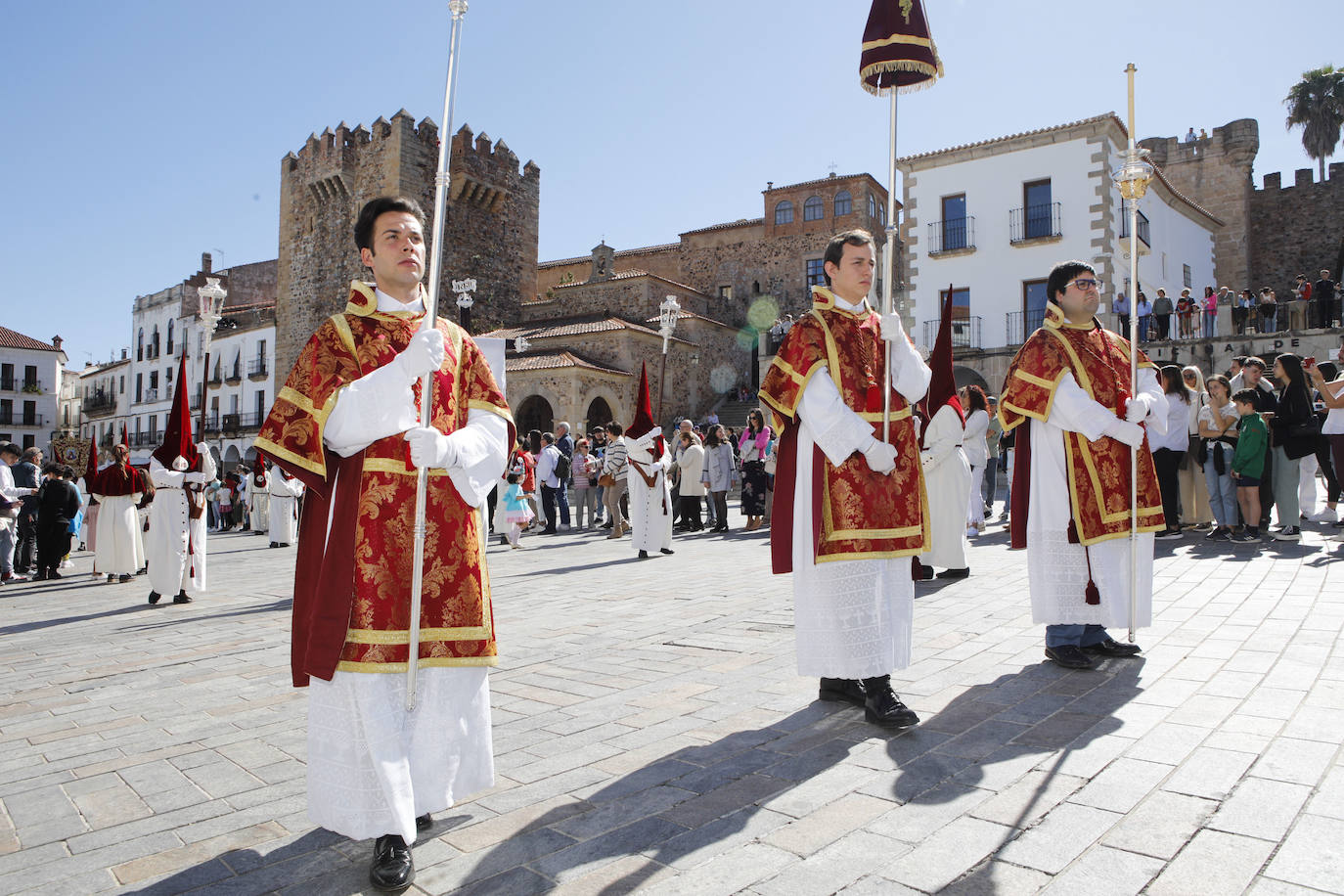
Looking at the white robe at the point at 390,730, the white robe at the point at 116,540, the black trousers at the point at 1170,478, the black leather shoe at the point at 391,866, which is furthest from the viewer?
the white robe at the point at 116,540

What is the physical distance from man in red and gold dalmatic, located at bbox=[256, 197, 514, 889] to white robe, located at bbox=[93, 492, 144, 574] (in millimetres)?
9603

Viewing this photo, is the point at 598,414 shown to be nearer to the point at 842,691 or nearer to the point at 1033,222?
the point at 1033,222

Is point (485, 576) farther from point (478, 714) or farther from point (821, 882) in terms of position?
point (821, 882)

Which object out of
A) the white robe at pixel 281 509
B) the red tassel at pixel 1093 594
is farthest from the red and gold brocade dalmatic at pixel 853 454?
the white robe at pixel 281 509

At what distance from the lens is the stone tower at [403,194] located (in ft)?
115

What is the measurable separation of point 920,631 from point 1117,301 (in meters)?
20.1

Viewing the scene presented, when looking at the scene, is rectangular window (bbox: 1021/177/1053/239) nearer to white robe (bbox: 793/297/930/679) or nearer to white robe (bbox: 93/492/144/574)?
white robe (bbox: 93/492/144/574)

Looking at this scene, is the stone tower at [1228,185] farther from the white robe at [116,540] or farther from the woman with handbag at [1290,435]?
the white robe at [116,540]

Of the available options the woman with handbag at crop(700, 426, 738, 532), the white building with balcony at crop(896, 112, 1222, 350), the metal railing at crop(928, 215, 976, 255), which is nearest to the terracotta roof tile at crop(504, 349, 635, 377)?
the white building with balcony at crop(896, 112, 1222, 350)

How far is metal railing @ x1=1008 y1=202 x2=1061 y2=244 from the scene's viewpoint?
2511cm

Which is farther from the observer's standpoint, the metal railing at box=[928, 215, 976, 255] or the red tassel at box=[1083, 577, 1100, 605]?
the metal railing at box=[928, 215, 976, 255]

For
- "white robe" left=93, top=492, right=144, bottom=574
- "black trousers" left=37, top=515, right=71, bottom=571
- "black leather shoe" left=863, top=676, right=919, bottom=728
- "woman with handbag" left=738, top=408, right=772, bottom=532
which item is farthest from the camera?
"woman with handbag" left=738, top=408, right=772, bottom=532

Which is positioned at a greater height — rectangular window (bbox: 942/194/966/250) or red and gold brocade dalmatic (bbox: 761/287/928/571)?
rectangular window (bbox: 942/194/966/250)

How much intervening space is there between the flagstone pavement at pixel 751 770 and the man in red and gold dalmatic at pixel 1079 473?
308 mm
